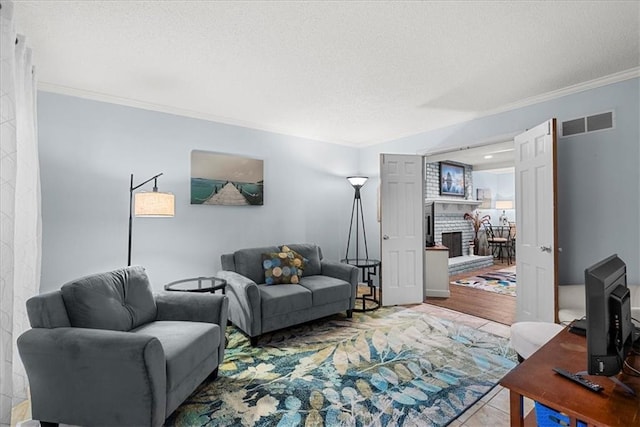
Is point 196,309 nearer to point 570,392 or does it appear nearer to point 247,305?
point 247,305

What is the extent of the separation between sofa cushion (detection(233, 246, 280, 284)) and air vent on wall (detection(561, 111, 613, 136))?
3550 millimetres

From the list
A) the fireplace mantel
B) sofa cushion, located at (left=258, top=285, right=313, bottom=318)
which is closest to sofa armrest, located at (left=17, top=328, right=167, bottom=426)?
sofa cushion, located at (left=258, top=285, right=313, bottom=318)

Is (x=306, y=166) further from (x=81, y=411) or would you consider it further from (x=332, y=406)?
(x=81, y=411)

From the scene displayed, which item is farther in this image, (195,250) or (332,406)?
(195,250)

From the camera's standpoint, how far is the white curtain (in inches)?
64.8

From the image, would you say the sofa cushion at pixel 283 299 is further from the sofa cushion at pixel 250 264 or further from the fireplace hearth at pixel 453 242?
the fireplace hearth at pixel 453 242

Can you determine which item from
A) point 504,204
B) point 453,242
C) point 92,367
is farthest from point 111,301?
point 504,204

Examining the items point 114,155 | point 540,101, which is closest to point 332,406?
point 114,155

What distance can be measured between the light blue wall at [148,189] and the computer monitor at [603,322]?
11.7ft

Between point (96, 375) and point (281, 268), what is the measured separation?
1.98 m

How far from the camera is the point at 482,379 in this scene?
2275 mm

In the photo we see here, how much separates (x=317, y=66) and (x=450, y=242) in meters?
5.68

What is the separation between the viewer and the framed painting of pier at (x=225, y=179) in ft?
12.1

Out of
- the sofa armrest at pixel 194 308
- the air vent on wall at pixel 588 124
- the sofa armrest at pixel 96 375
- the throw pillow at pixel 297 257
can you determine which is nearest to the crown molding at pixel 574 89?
the air vent on wall at pixel 588 124
